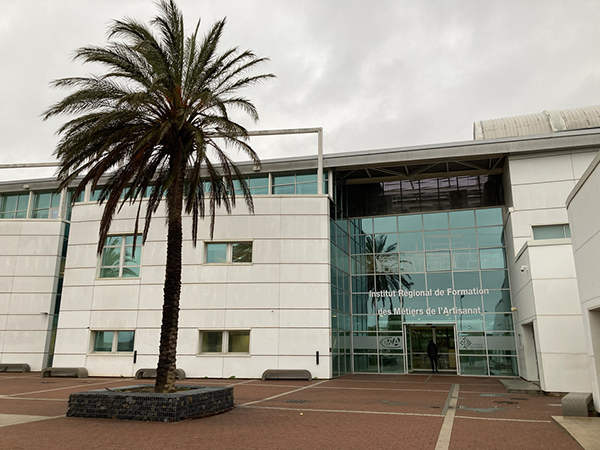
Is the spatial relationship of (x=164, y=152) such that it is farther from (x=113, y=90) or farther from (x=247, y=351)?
(x=247, y=351)

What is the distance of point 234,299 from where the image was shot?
938 inches

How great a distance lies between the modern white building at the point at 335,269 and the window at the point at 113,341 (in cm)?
8

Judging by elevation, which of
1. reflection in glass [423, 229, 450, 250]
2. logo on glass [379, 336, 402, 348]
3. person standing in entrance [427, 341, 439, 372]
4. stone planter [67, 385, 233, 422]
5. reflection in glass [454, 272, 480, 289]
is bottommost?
stone planter [67, 385, 233, 422]

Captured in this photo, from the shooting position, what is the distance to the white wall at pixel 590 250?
10.4m

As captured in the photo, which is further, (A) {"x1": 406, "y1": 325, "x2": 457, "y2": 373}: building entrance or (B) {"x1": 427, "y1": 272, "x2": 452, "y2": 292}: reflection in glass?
(B) {"x1": 427, "y1": 272, "x2": 452, "y2": 292}: reflection in glass

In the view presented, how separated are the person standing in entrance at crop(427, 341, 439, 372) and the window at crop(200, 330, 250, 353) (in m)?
9.84

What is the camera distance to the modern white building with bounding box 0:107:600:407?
2330cm

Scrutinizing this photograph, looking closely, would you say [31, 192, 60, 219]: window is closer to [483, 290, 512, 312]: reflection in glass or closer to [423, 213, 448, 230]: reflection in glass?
[423, 213, 448, 230]: reflection in glass

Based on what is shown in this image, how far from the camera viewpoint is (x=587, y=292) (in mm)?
11484

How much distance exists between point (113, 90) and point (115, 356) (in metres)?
15.2

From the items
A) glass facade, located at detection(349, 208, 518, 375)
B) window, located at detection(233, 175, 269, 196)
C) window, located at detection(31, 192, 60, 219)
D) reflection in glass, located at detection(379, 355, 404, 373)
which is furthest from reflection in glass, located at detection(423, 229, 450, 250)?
window, located at detection(31, 192, 60, 219)

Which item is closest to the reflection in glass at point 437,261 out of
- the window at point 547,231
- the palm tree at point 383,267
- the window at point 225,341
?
the palm tree at point 383,267

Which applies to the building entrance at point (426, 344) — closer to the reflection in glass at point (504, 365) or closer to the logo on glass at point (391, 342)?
the logo on glass at point (391, 342)

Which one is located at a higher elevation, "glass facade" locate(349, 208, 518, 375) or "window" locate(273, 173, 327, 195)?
"window" locate(273, 173, 327, 195)
